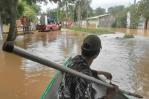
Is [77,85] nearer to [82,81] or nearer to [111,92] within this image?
[82,81]

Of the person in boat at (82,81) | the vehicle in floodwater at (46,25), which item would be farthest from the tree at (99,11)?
the person in boat at (82,81)

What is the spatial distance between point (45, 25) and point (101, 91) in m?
39.2

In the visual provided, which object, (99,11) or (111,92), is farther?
(99,11)

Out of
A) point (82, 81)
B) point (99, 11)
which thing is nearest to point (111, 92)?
point (82, 81)

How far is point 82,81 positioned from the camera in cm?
297

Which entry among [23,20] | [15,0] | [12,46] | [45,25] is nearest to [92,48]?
[12,46]

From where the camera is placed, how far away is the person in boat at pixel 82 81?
118 inches

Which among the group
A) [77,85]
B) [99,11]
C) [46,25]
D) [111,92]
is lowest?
[46,25]

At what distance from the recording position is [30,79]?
32.9ft

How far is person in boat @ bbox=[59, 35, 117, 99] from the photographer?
118 inches

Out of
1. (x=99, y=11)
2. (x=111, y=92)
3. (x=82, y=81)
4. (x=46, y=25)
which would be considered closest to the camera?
(x=82, y=81)

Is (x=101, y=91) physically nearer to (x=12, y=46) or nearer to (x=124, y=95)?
(x=124, y=95)

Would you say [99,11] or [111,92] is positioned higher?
[99,11]

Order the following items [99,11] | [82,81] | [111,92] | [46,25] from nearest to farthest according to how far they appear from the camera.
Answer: [82,81], [111,92], [46,25], [99,11]
